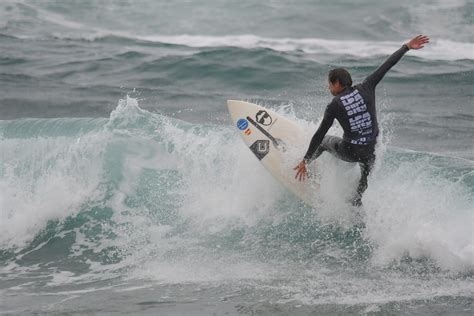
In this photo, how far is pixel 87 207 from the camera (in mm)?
8992

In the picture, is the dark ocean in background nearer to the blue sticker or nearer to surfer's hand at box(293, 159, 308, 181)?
the blue sticker

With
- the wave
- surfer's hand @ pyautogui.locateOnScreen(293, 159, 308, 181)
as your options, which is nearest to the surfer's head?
surfer's hand @ pyautogui.locateOnScreen(293, 159, 308, 181)

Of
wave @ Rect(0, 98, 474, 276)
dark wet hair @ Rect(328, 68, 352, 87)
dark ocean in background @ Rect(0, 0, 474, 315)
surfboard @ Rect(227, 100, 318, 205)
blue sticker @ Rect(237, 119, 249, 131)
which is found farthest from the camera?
blue sticker @ Rect(237, 119, 249, 131)

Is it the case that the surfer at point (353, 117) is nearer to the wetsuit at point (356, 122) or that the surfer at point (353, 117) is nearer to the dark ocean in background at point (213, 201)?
the wetsuit at point (356, 122)

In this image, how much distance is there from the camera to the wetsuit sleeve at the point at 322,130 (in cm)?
686

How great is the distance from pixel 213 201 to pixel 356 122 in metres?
2.36

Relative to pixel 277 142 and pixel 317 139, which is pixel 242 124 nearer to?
pixel 277 142

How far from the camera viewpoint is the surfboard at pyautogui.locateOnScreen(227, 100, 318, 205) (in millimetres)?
7957

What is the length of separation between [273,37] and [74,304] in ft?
48.9

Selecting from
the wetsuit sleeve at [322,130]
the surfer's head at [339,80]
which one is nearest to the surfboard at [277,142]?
the wetsuit sleeve at [322,130]

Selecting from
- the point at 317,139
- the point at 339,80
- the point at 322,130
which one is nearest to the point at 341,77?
the point at 339,80

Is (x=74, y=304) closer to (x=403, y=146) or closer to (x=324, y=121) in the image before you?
(x=324, y=121)

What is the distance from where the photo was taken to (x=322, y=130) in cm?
698

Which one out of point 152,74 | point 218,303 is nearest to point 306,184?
point 218,303
